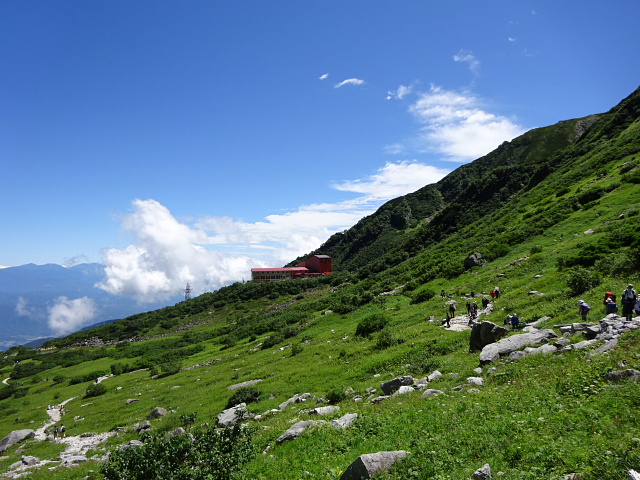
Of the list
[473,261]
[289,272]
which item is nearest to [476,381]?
[473,261]

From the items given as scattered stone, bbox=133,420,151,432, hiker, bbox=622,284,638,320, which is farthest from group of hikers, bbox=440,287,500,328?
scattered stone, bbox=133,420,151,432

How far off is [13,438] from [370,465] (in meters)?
38.6

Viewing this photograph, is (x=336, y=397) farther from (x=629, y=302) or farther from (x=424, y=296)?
(x=424, y=296)

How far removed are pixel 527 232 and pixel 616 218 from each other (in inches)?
481

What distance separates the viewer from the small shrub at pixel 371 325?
32906 millimetres

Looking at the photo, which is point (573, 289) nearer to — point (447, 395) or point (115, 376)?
point (447, 395)

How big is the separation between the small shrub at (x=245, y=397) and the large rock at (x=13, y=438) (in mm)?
21721

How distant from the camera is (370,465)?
27.7 ft

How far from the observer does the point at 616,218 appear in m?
34.9

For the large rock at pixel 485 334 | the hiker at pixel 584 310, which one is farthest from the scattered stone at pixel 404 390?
the hiker at pixel 584 310

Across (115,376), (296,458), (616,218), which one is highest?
(616,218)

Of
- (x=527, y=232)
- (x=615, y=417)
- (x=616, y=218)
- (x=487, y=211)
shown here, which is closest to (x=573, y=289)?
(x=615, y=417)

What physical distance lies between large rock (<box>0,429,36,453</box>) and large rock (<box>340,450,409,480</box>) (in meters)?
36.3

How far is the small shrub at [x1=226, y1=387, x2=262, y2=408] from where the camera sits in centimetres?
2433
